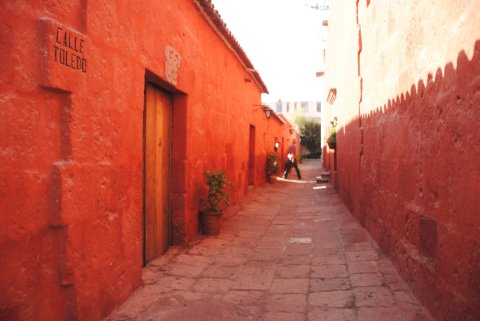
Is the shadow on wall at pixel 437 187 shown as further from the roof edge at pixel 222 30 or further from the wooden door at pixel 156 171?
the roof edge at pixel 222 30

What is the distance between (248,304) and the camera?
361 centimetres

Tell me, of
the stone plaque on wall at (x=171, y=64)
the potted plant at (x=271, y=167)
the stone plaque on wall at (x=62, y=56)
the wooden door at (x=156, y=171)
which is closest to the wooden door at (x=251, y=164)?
the potted plant at (x=271, y=167)

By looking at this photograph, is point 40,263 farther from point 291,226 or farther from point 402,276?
point 291,226

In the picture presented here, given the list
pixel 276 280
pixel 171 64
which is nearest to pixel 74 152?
pixel 171 64

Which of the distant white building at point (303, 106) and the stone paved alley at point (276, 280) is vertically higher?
the distant white building at point (303, 106)

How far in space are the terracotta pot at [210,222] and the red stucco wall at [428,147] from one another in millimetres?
2291

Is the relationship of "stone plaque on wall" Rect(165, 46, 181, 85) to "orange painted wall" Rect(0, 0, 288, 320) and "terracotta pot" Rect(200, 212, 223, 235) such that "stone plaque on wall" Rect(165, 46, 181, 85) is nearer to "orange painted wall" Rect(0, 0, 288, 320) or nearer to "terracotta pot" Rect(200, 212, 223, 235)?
"orange painted wall" Rect(0, 0, 288, 320)

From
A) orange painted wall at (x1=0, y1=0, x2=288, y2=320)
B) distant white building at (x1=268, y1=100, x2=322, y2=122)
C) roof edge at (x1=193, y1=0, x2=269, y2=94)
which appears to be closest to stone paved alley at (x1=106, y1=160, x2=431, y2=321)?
orange painted wall at (x1=0, y1=0, x2=288, y2=320)

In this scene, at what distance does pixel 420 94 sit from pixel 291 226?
158 inches

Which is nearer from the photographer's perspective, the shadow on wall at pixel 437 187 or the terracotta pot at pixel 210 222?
the shadow on wall at pixel 437 187

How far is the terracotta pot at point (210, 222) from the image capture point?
239 inches

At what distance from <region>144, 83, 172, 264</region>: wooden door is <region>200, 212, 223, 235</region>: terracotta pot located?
2.77 ft

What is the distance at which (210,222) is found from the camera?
607 cm

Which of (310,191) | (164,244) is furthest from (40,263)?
(310,191)
